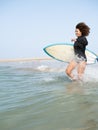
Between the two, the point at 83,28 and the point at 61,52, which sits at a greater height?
the point at 83,28

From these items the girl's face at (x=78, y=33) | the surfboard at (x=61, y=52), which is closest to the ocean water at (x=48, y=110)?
the girl's face at (x=78, y=33)

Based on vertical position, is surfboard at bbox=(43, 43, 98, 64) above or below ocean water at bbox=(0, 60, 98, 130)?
below

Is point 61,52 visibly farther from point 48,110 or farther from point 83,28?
point 48,110

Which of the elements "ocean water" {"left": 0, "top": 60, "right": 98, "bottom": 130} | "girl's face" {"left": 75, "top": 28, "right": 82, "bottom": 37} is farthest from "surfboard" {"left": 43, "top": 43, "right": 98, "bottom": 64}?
"ocean water" {"left": 0, "top": 60, "right": 98, "bottom": 130}

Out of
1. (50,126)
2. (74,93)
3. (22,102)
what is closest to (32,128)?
(50,126)

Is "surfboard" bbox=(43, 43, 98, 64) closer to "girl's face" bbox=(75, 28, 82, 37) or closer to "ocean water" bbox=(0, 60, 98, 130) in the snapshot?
"girl's face" bbox=(75, 28, 82, 37)

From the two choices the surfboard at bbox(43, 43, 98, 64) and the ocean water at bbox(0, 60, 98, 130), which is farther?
the surfboard at bbox(43, 43, 98, 64)

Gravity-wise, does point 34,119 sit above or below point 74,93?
above

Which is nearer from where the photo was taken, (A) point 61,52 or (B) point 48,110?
(B) point 48,110

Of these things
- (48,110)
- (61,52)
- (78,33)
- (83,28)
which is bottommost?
(61,52)

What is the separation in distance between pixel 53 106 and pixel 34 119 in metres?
0.74

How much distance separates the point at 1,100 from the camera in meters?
4.33

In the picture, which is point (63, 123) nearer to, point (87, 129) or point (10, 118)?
point (87, 129)

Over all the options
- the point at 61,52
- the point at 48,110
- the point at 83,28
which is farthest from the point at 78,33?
the point at 48,110
